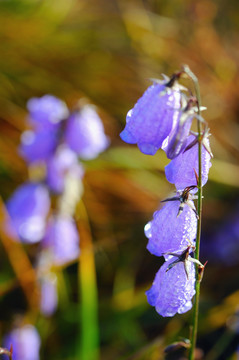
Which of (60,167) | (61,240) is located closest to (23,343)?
(61,240)

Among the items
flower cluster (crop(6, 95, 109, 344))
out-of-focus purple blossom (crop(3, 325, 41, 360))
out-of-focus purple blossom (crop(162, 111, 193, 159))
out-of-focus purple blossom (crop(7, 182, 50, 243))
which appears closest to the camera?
out-of-focus purple blossom (crop(162, 111, 193, 159))

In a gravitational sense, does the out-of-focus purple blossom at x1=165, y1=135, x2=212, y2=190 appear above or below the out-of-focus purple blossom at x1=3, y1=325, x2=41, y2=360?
below

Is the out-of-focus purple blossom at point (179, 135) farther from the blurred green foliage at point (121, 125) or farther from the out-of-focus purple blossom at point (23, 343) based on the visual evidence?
the out-of-focus purple blossom at point (23, 343)

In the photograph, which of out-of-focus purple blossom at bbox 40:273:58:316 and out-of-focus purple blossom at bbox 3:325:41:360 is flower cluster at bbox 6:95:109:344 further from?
out-of-focus purple blossom at bbox 3:325:41:360

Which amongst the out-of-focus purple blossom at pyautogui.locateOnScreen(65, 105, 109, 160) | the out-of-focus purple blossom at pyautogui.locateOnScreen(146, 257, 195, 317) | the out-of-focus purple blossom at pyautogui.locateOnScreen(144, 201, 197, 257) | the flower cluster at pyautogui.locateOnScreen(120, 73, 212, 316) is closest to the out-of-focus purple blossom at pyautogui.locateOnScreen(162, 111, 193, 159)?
the flower cluster at pyautogui.locateOnScreen(120, 73, 212, 316)

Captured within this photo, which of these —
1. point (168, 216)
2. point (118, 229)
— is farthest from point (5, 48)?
point (168, 216)

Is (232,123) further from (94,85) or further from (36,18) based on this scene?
(36,18)

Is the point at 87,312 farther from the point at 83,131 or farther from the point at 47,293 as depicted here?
the point at 83,131

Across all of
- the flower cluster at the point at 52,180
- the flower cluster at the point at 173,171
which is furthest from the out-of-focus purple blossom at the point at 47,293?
the flower cluster at the point at 173,171
